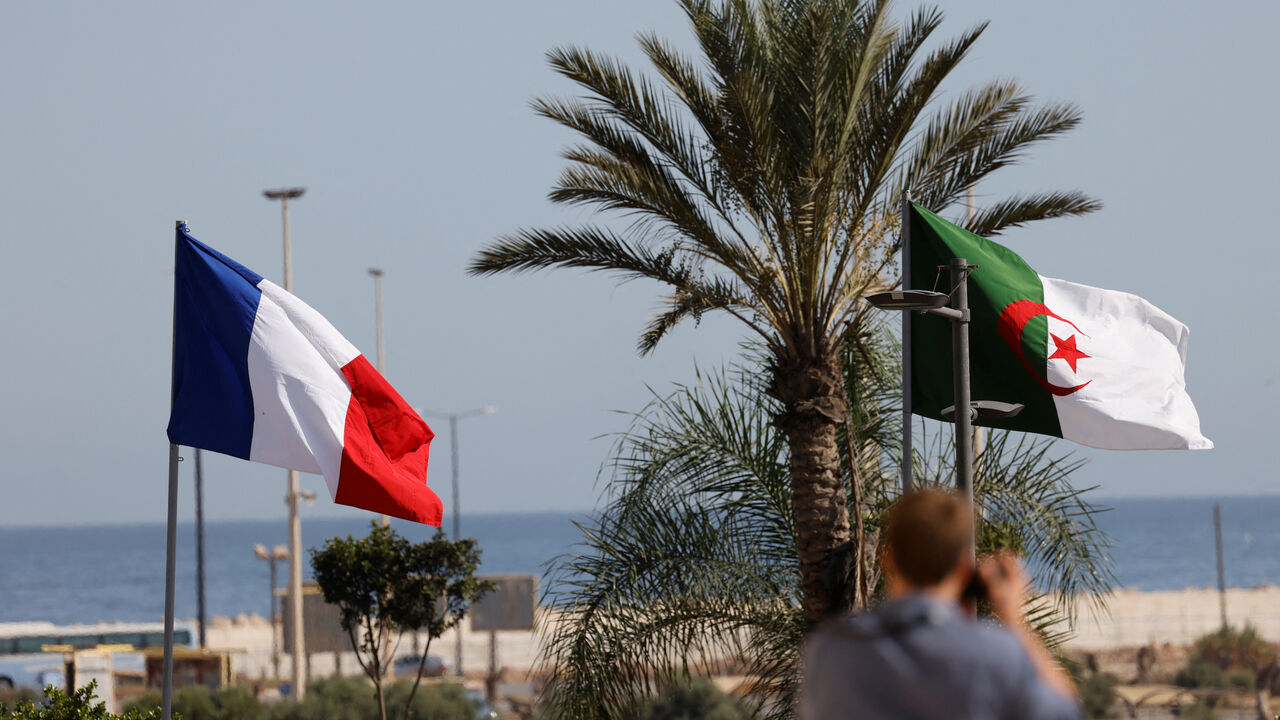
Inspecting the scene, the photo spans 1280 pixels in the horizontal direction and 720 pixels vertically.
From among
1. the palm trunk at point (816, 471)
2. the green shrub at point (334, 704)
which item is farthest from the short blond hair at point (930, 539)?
the green shrub at point (334, 704)

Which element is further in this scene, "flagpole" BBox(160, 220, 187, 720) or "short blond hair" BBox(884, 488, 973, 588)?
"flagpole" BBox(160, 220, 187, 720)

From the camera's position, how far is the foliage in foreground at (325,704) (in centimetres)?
2406

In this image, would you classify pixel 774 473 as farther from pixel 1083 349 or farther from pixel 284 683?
pixel 284 683

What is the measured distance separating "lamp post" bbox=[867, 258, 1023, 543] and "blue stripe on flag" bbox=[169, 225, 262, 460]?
4196 millimetres

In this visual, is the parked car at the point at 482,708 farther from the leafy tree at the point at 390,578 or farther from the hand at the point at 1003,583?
the hand at the point at 1003,583

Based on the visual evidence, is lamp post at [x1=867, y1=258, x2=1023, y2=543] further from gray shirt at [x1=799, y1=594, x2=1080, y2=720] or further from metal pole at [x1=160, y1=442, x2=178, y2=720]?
gray shirt at [x1=799, y1=594, x2=1080, y2=720]

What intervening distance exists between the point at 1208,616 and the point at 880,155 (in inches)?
2307

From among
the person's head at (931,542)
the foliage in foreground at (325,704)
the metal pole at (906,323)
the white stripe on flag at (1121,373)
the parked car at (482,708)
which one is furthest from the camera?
the parked car at (482,708)

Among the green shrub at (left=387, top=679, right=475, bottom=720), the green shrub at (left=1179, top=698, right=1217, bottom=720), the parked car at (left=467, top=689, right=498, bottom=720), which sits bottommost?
the green shrub at (left=1179, top=698, right=1217, bottom=720)

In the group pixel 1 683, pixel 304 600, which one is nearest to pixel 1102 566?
pixel 304 600

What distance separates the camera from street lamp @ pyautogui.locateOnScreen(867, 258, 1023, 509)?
31.1 feet

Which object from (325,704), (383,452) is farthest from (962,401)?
(325,704)

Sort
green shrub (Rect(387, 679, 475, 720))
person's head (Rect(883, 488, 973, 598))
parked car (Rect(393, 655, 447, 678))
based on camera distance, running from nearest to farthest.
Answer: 1. person's head (Rect(883, 488, 973, 598))
2. green shrub (Rect(387, 679, 475, 720))
3. parked car (Rect(393, 655, 447, 678))

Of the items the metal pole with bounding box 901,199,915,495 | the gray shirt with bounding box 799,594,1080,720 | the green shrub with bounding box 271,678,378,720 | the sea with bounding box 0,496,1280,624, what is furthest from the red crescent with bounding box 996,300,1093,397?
the sea with bounding box 0,496,1280,624
